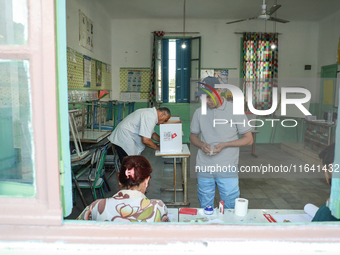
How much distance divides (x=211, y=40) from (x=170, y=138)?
5.77 metres

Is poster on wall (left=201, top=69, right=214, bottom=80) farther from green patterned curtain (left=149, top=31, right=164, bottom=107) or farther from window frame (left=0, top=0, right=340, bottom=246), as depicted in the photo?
window frame (left=0, top=0, right=340, bottom=246)

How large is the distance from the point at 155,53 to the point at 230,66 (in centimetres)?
236

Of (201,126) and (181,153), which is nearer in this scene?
(201,126)

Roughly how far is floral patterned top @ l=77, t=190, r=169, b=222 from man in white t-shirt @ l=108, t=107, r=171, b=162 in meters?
1.85

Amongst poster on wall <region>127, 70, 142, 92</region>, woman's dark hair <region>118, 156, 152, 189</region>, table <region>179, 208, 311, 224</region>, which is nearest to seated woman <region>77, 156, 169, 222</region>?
woman's dark hair <region>118, 156, 152, 189</region>

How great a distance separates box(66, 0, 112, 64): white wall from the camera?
15.8 feet

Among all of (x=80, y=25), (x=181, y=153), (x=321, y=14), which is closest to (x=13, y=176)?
(x=181, y=153)

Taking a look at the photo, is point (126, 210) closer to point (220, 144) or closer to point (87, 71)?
point (220, 144)

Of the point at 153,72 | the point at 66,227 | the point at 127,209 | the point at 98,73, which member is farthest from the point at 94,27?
the point at 66,227

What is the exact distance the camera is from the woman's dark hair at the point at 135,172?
1.71 m

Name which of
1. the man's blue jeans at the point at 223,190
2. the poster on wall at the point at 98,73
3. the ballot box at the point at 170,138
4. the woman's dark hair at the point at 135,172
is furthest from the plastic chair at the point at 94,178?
the poster on wall at the point at 98,73

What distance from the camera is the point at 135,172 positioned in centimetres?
173

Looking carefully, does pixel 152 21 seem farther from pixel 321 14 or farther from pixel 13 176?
pixel 13 176

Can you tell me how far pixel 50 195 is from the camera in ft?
2.98
